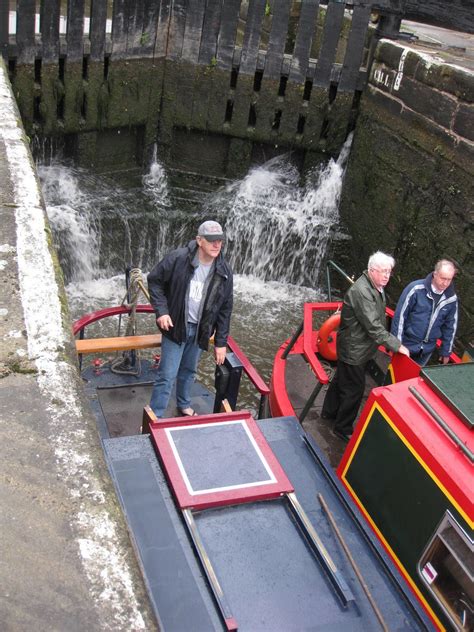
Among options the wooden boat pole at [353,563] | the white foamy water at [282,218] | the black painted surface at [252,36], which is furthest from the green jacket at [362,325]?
the black painted surface at [252,36]

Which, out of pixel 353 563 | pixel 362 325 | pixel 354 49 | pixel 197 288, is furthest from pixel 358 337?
pixel 354 49

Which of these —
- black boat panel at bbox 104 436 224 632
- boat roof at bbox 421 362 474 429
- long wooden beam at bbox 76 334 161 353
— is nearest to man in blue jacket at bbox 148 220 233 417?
long wooden beam at bbox 76 334 161 353

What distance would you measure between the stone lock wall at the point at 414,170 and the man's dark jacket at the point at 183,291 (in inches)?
130

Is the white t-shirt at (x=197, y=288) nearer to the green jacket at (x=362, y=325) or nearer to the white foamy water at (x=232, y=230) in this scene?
the green jacket at (x=362, y=325)

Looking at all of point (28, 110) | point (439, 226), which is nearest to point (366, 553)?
point (439, 226)

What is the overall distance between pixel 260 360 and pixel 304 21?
4.46m

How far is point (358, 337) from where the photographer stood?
175 inches

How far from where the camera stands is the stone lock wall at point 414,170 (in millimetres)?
6691

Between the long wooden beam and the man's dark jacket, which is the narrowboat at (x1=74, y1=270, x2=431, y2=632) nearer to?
the man's dark jacket

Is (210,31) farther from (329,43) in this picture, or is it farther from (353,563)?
(353,563)

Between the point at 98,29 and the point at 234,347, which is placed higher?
the point at 98,29

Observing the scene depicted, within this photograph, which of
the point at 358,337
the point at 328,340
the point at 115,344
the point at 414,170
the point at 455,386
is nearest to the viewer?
the point at 455,386

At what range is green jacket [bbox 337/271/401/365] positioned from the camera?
4.27 metres

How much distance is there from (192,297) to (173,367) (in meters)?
0.54
